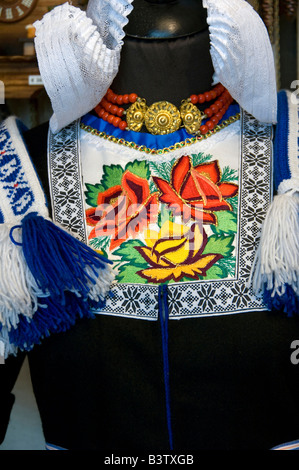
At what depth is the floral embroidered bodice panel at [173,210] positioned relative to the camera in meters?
0.91

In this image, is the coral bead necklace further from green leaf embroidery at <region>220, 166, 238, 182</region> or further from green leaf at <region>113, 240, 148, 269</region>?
green leaf at <region>113, 240, 148, 269</region>

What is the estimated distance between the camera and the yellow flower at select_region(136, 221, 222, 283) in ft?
3.01

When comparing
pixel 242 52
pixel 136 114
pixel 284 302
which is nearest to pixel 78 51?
pixel 136 114

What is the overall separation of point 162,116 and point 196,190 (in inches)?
5.1

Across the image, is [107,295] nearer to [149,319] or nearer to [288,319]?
[149,319]

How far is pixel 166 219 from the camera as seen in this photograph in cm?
94

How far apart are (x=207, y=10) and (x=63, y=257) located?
44 cm

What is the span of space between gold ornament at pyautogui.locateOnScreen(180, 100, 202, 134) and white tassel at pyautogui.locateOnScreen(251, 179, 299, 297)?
18 cm

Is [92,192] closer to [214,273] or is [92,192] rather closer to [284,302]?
[214,273]

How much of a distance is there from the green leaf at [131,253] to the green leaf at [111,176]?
10cm

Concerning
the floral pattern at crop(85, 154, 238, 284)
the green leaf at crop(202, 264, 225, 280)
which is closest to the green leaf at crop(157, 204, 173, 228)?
the floral pattern at crop(85, 154, 238, 284)
